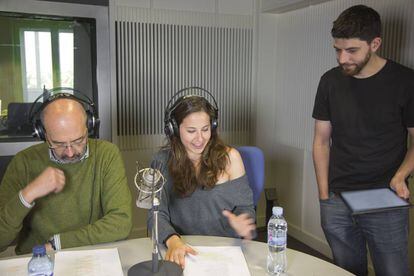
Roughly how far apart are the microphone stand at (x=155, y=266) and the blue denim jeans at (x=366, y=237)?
3.27ft

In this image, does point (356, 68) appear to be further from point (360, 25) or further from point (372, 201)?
point (372, 201)

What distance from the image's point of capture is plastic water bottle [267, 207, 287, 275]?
1489 millimetres

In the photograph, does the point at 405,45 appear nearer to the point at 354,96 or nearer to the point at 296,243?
the point at 354,96

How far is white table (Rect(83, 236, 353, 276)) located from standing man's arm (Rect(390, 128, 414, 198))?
597 mm

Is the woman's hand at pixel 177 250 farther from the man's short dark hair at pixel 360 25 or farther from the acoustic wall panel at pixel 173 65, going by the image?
the acoustic wall panel at pixel 173 65

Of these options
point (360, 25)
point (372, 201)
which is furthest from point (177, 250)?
point (360, 25)

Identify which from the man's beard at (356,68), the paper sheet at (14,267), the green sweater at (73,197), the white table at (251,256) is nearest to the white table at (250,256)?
the white table at (251,256)

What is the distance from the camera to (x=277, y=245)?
152 centimetres

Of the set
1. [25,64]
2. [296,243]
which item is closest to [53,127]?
[25,64]

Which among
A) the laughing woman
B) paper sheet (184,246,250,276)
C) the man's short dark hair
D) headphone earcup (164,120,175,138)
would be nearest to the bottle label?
paper sheet (184,246,250,276)

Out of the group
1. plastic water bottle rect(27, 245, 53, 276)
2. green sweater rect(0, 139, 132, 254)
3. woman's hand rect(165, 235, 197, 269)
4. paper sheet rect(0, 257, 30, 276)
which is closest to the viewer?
plastic water bottle rect(27, 245, 53, 276)

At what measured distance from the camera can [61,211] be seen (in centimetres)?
178

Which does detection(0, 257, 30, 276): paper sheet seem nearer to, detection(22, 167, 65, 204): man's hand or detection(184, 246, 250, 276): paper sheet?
detection(22, 167, 65, 204): man's hand

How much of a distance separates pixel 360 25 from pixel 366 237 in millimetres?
1013
